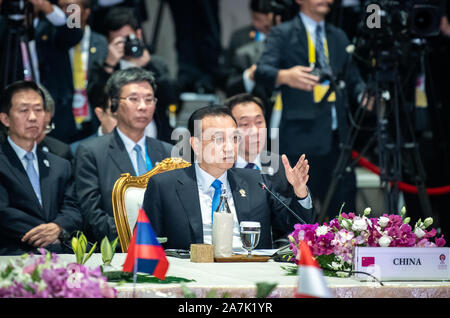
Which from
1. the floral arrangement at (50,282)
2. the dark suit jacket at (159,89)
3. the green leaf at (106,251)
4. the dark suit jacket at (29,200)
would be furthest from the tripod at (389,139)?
the floral arrangement at (50,282)

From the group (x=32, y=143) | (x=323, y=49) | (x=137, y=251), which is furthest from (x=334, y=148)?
(x=137, y=251)

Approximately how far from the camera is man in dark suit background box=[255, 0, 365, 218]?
15.6 feet

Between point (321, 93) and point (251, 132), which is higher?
point (321, 93)

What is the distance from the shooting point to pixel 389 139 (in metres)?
4.36

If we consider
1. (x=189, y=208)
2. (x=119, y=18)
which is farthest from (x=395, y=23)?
(x=119, y=18)

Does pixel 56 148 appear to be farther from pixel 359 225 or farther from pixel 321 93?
pixel 359 225

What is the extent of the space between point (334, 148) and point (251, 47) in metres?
1.29

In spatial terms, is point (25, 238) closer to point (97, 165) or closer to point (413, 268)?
point (97, 165)

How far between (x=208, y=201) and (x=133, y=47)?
6.52 ft

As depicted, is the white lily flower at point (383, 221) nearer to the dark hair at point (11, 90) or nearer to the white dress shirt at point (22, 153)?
the white dress shirt at point (22, 153)

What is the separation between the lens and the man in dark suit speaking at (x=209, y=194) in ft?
10.7

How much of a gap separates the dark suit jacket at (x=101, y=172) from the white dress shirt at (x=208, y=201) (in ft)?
2.23

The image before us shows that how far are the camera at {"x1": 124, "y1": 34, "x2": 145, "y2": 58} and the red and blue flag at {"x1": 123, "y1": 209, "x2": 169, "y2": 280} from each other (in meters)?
2.98

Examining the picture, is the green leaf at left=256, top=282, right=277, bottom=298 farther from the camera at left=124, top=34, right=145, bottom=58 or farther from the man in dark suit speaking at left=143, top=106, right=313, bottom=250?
the camera at left=124, top=34, right=145, bottom=58
